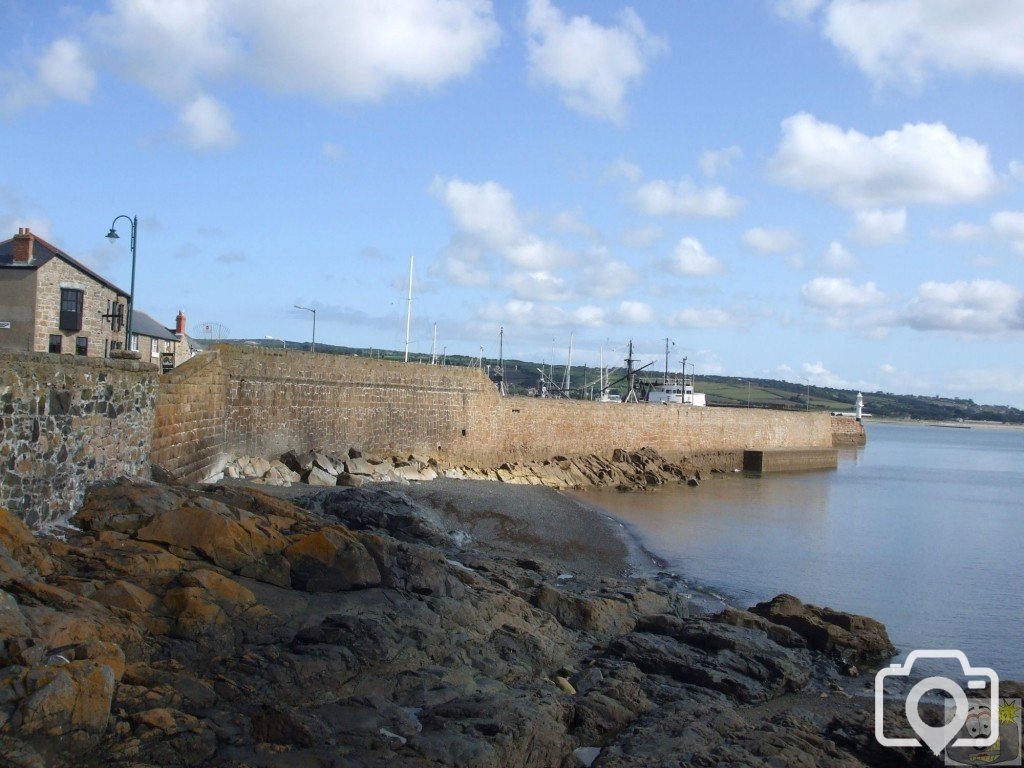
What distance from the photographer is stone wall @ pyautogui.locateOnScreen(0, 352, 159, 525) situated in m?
7.98

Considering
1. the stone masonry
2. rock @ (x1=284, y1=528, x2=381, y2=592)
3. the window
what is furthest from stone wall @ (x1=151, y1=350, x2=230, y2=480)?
the window

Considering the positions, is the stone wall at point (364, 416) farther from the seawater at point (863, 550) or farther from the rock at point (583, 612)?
the rock at point (583, 612)

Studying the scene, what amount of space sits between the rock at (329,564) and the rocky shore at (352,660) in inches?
0.9

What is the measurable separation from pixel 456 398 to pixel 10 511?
1943 centimetres

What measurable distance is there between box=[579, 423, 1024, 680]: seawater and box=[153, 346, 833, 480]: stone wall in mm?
3653

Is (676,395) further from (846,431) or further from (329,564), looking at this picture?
(329,564)

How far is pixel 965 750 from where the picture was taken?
284 inches

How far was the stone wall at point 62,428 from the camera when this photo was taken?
7.98m

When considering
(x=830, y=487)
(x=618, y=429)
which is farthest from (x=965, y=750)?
(x=830, y=487)

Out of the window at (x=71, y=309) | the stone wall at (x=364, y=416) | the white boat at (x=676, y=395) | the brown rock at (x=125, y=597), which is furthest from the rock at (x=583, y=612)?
the white boat at (x=676, y=395)

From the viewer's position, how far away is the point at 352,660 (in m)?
7.11

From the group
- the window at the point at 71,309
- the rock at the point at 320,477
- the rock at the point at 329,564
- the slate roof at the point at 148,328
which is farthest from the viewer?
the slate roof at the point at 148,328

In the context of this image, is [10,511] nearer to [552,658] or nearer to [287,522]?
[287,522]

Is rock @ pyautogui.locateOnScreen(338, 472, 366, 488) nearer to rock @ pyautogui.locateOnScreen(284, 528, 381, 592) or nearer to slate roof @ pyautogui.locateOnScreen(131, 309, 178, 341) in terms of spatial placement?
rock @ pyautogui.locateOnScreen(284, 528, 381, 592)
